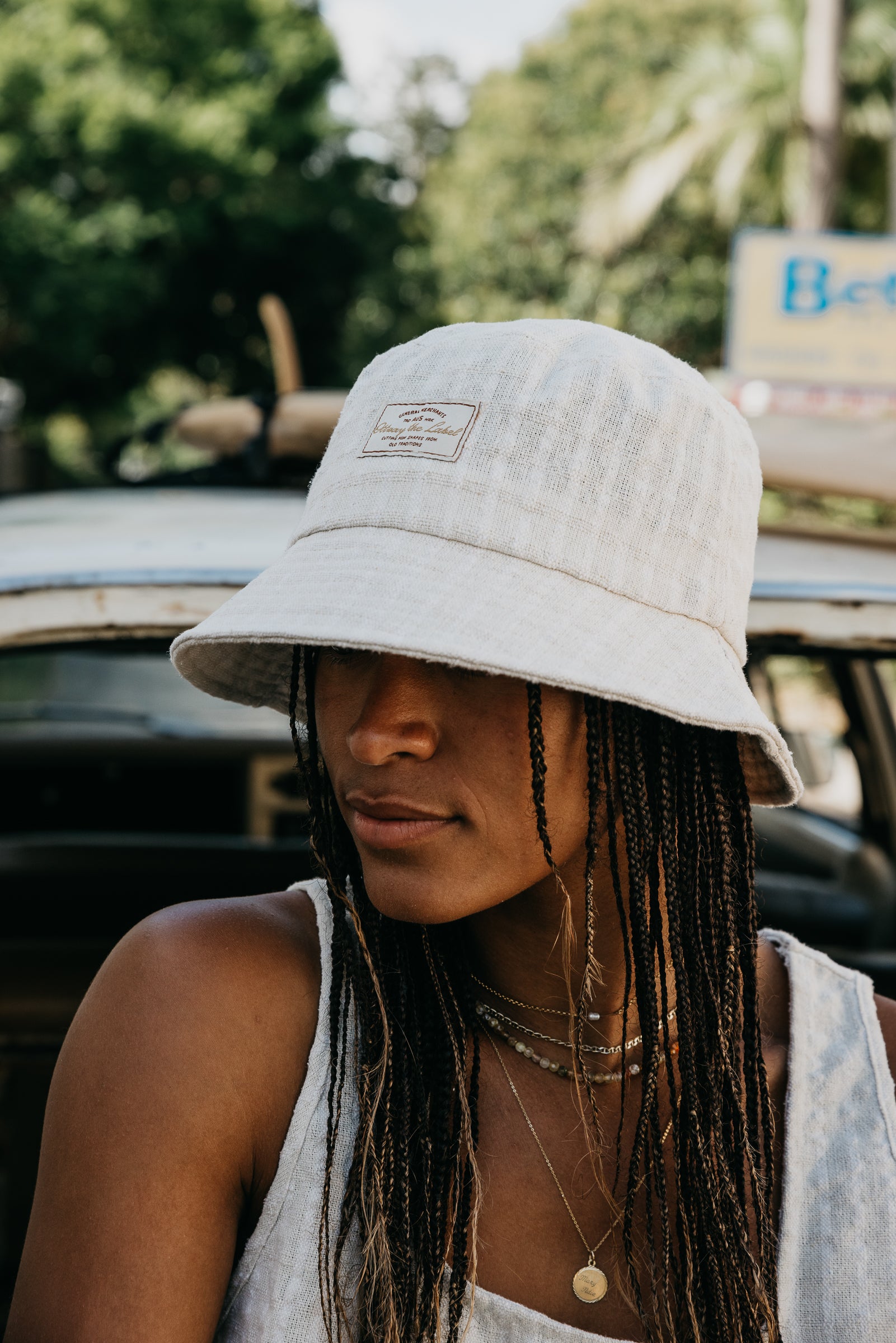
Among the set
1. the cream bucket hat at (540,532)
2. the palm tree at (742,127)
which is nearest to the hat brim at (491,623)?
the cream bucket hat at (540,532)

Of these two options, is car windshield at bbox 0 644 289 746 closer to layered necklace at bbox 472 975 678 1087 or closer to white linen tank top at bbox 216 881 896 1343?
layered necklace at bbox 472 975 678 1087

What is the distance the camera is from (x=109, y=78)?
801 inches

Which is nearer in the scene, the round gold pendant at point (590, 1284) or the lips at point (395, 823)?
the lips at point (395, 823)

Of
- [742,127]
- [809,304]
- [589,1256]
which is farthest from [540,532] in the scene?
[742,127]

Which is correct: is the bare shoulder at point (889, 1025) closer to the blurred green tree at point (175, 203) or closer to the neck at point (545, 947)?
the neck at point (545, 947)

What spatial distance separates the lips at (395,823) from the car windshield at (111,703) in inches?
120

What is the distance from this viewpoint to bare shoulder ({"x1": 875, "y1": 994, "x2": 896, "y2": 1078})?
1589mm

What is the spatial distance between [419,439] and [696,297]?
64.0 feet

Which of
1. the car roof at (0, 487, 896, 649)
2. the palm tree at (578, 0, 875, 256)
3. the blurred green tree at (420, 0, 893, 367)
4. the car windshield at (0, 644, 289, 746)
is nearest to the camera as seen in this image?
the car roof at (0, 487, 896, 649)

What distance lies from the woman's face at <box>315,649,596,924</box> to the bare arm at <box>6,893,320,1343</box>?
0.70ft

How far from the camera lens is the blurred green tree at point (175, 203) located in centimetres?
1925

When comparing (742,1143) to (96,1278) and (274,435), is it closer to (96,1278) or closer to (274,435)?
(96,1278)

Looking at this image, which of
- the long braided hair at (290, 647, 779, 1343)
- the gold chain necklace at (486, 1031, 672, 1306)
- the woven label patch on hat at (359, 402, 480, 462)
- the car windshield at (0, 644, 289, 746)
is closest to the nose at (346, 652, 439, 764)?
the long braided hair at (290, 647, 779, 1343)

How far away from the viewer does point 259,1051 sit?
141 cm
